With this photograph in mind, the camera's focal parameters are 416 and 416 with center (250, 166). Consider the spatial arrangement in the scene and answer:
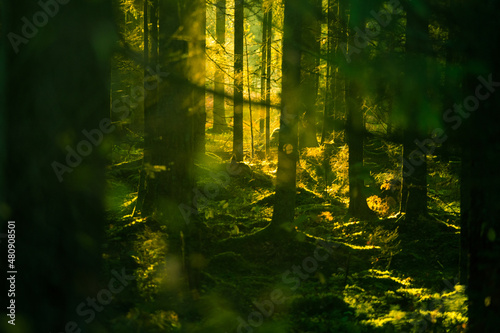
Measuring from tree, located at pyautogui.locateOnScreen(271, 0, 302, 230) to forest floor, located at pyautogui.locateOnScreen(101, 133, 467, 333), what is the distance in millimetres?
776

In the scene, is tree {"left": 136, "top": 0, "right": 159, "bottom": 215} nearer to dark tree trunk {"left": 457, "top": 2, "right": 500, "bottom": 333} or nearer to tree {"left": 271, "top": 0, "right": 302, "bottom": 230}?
tree {"left": 271, "top": 0, "right": 302, "bottom": 230}

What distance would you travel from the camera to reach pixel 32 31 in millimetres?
3105

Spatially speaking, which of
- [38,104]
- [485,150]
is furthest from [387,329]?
[38,104]

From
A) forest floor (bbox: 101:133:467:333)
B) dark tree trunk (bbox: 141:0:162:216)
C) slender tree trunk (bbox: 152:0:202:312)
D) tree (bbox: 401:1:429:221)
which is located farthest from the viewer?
dark tree trunk (bbox: 141:0:162:216)

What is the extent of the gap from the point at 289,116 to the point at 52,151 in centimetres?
740

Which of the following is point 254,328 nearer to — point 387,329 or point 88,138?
point 387,329

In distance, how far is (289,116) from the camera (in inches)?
395

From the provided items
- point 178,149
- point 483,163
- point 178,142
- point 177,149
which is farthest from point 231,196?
point 483,163

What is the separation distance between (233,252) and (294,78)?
442 cm

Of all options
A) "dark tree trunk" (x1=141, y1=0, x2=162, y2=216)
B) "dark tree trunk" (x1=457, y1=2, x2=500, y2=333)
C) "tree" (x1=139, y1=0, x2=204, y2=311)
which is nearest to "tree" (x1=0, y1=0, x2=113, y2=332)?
"tree" (x1=139, y1=0, x2=204, y2=311)

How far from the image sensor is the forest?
3117mm

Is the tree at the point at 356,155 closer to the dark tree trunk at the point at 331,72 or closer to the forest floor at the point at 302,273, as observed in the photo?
the forest floor at the point at 302,273

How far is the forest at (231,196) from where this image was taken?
3117 mm

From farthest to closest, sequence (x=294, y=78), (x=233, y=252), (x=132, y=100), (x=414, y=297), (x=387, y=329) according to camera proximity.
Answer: (x=132, y=100) → (x=294, y=78) → (x=233, y=252) → (x=414, y=297) → (x=387, y=329)
